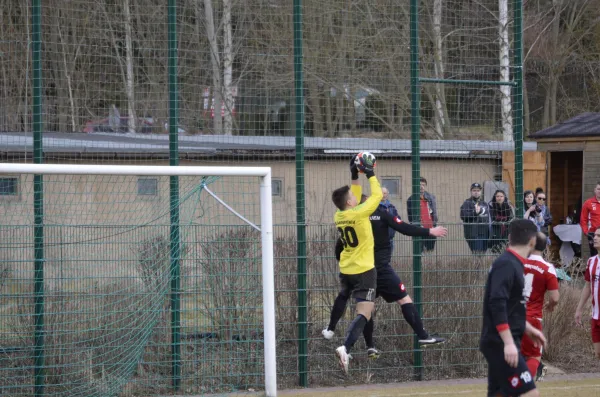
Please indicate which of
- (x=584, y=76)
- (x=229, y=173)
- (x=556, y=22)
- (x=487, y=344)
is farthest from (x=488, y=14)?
(x=584, y=76)

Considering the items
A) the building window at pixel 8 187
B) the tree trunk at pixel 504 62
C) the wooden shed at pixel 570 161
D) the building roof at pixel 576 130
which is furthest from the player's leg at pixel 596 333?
the building roof at pixel 576 130

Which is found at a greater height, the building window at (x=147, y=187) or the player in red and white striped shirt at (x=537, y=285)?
the building window at (x=147, y=187)

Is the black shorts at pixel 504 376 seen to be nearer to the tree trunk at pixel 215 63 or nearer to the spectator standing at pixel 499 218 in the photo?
the spectator standing at pixel 499 218

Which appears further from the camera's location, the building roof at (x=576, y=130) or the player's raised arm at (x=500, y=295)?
the building roof at (x=576, y=130)

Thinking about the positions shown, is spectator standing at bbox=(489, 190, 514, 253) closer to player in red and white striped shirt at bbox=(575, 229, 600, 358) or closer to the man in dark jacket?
the man in dark jacket

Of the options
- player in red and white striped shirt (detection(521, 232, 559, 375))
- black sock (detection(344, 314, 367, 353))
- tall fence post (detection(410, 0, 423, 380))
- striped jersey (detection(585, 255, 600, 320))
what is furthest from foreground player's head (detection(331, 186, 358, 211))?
striped jersey (detection(585, 255, 600, 320))

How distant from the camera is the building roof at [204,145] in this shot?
389 inches

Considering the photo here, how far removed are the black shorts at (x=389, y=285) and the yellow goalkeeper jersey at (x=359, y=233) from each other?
0.40 meters

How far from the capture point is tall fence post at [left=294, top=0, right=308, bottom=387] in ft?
29.7

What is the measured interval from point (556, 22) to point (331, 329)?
21722 mm

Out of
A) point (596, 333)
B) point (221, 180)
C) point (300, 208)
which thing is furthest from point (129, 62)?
point (596, 333)

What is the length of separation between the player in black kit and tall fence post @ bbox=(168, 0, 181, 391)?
5.29 ft

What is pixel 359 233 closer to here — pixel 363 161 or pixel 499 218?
pixel 363 161

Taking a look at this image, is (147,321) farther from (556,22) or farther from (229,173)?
(556,22)
